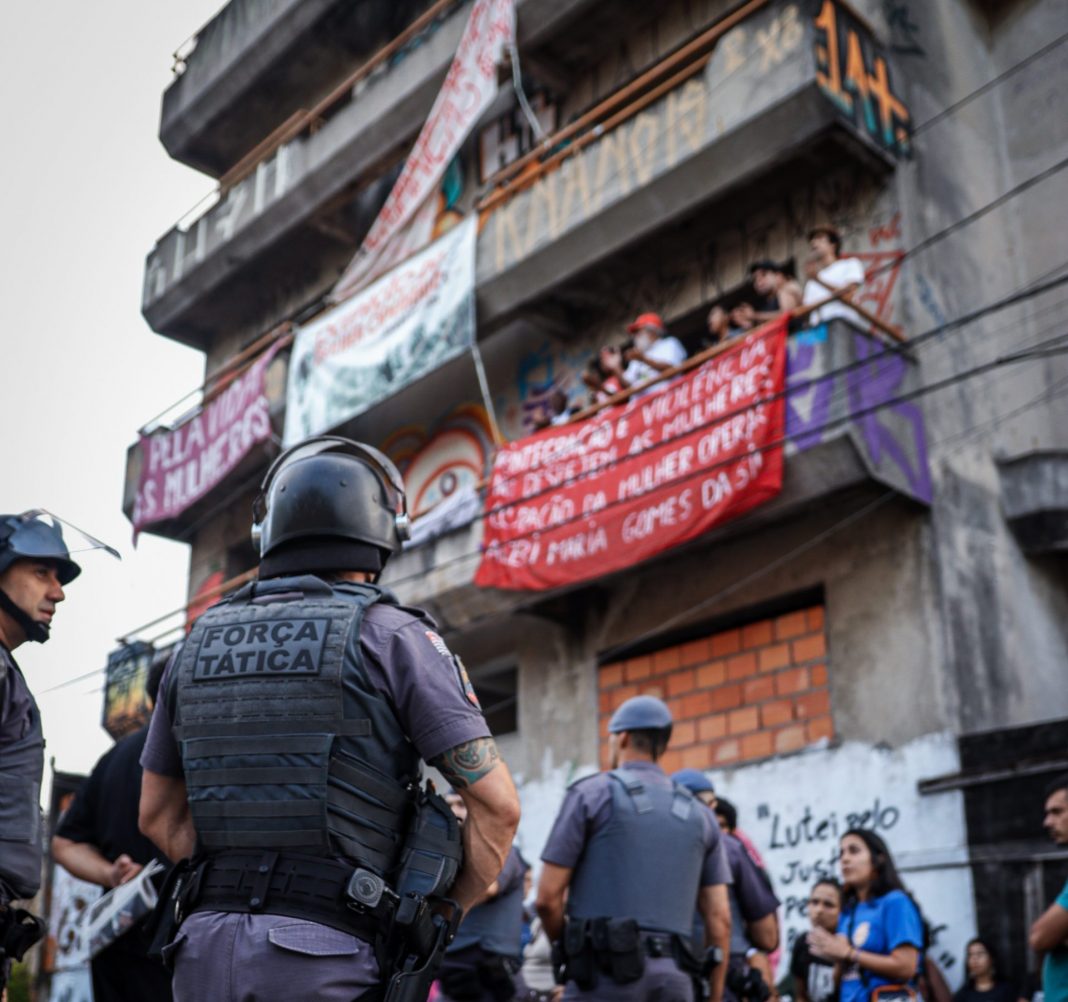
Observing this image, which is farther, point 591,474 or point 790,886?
point 591,474

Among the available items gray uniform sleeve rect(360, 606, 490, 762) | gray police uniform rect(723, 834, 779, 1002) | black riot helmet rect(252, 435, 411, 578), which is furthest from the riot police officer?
gray police uniform rect(723, 834, 779, 1002)

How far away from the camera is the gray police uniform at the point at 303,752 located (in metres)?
2.74

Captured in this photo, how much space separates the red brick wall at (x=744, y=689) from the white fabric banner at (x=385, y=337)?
388 cm

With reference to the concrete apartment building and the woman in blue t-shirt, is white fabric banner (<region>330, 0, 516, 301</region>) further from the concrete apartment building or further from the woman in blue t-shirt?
the woman in blue t-shirt

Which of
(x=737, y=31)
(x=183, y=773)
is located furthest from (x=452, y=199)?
(x=183, y=773)

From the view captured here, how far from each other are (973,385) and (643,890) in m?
7.82

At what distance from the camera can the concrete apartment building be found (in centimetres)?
1013

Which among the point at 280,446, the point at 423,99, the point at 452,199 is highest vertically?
the point at 423,99

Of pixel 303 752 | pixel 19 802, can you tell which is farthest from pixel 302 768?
pixel 19 802

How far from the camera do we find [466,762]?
288 centimetres

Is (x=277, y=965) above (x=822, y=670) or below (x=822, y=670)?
below

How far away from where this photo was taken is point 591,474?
11.6 meters

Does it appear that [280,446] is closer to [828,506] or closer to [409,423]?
[409,423]

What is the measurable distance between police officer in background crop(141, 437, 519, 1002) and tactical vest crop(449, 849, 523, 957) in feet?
12.9
